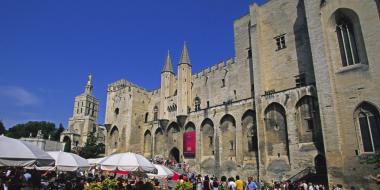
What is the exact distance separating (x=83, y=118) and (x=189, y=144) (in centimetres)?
6321

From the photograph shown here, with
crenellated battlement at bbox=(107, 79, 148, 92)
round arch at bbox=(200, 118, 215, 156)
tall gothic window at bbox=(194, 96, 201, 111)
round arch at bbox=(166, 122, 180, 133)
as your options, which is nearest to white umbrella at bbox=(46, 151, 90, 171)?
round arch at bbox=(200, 118, 215, 156)

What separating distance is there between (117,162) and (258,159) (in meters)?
16.3

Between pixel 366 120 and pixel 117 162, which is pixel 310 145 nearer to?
pixel 366 120

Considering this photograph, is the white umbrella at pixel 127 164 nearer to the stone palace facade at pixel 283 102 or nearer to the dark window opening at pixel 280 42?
the stone palace facade at pixel 283 102

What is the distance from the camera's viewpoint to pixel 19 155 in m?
9.65

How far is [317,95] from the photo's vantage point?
21.8 metres

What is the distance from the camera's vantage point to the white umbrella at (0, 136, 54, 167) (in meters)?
9.23

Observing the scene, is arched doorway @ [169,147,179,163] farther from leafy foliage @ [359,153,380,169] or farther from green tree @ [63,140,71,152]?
green tree @ [63,140,71,152]

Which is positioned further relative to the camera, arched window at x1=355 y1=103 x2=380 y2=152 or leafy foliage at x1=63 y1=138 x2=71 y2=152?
leafy foliage at x1=63 y1=138 x2=71 y2=152

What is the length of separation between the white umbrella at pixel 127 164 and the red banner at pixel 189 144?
19325 mm

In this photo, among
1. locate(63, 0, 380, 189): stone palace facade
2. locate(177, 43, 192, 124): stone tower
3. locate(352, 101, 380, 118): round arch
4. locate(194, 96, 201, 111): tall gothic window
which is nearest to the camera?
locate(352, 101, 380, 118): round arch

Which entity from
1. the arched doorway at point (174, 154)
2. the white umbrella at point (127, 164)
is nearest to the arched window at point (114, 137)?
the arched doorway at point (174, 154)

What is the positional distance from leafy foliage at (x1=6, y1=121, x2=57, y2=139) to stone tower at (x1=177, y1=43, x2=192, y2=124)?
2545 inches

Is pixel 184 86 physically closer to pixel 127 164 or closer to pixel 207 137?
pixel 207 137
